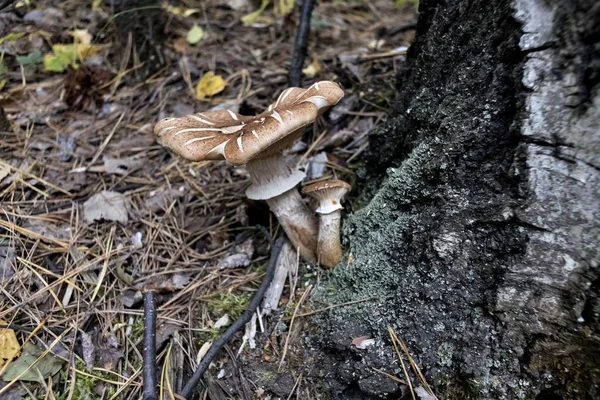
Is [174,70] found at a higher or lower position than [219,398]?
higher

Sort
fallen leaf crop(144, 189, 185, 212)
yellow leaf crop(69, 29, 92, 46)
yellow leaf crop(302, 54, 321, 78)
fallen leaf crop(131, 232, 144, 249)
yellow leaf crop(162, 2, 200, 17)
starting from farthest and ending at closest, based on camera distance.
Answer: yellow leaf crop(162, 2, 200, 17), yellow leaf crop(69, 29, 92, 46), yellow leaf crop(302, 54, 321, 78), fallen leaf crop(144, 189, 185, 212), fallen leaf crop(131, 232, 144, 249)

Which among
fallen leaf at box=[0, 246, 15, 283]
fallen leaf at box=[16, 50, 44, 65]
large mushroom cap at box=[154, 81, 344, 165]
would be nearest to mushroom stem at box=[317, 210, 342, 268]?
large mushroom cap at box=[154, 81, 344, 165]

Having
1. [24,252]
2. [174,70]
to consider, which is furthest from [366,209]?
[174,70]

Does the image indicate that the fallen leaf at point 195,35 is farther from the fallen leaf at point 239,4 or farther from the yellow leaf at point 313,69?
the yellow leaf at point 313,69

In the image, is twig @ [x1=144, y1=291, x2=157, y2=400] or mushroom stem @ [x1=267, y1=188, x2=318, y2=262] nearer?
twig @ [x1=144, y1=291, x2=157, y2=400]

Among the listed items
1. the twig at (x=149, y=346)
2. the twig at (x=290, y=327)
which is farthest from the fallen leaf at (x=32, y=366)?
the twig at (x=290, y=327)

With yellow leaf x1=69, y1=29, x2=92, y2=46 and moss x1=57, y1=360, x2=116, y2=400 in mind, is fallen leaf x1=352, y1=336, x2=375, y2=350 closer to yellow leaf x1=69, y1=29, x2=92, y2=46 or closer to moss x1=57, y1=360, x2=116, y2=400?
moss x1=57, y1=360, x2=116, y2=400

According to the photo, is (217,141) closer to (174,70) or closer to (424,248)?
(424,248)
